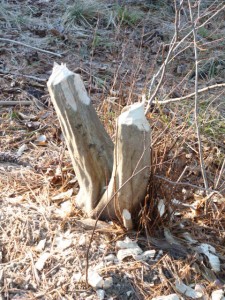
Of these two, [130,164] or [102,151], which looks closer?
[130,164]

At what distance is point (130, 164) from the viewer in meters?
2.36

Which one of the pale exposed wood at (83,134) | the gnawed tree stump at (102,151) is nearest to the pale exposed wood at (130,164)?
the gnawed tree stump at (102,151)

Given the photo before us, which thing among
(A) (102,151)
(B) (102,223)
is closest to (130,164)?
(A) (102,151)

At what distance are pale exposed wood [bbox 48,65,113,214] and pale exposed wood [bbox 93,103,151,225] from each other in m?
0.10

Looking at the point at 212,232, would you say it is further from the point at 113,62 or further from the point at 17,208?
the point at 113,62

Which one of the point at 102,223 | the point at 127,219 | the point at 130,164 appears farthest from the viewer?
the point at 102,223

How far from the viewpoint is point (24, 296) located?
240 centimetres

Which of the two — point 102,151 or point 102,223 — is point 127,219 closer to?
point 102,223

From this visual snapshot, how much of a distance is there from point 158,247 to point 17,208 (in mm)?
784

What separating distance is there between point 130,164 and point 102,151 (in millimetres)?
280

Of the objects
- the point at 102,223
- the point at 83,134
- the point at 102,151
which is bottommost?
the point at 102,223

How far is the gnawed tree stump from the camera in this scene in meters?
2.28

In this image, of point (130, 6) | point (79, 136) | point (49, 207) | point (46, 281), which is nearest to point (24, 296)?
point (46, 281)

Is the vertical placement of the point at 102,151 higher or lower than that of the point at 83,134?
lower
